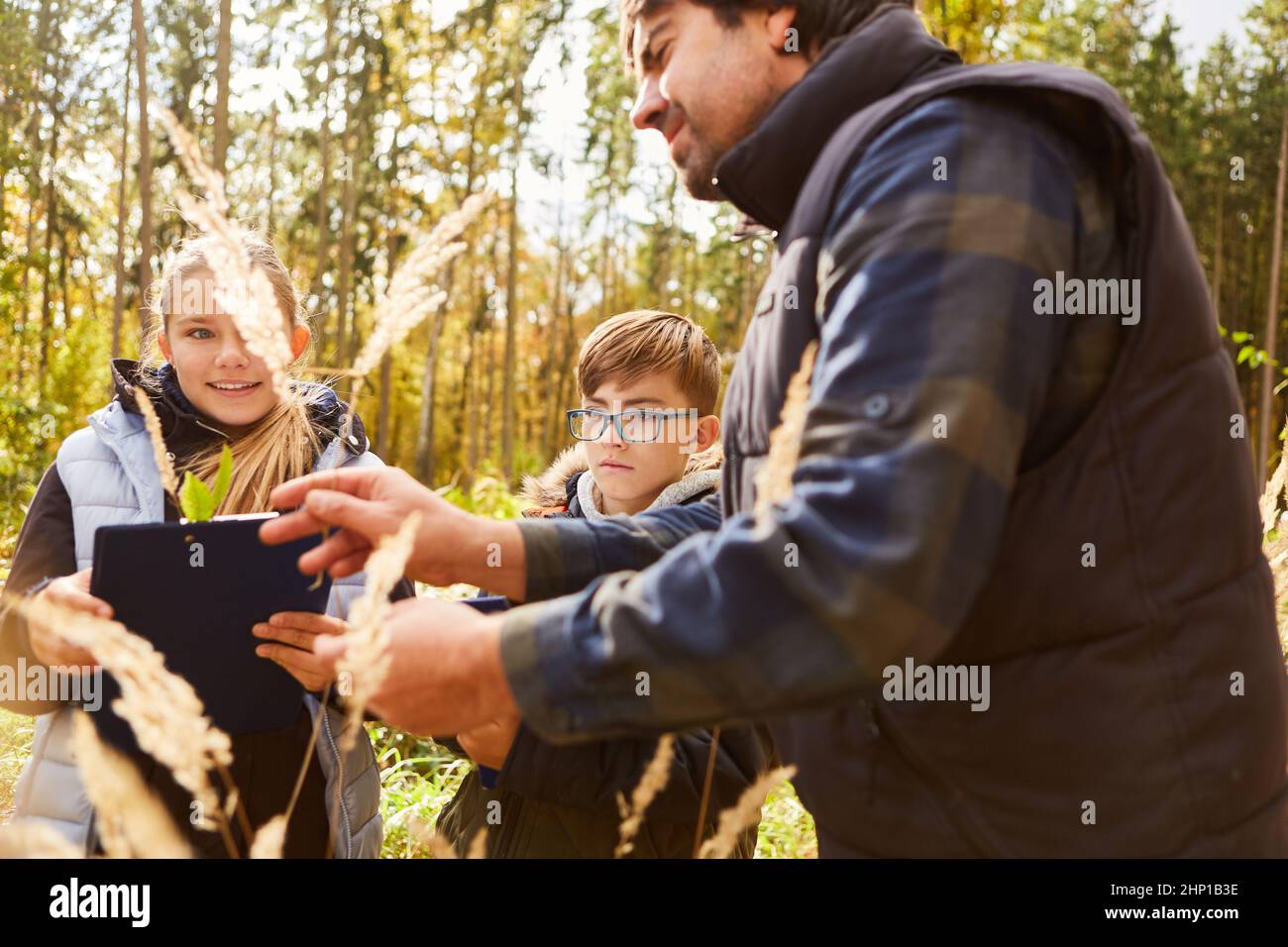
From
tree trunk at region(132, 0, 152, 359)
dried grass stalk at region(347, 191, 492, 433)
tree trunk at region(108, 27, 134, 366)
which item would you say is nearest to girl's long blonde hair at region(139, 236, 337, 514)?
dried grass stalk at region(347, 191, 492, 433)

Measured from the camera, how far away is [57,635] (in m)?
1.95

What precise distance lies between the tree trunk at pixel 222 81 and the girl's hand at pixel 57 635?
12181 mm

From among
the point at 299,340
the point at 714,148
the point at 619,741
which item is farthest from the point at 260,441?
the point at 714,148

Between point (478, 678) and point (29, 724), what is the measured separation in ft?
19.1

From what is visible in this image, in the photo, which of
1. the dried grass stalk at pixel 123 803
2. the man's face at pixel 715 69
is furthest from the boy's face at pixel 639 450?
the dried grass stalk at pixel 123 803

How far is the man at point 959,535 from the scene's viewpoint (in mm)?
1000

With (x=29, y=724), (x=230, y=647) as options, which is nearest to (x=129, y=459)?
(x=230, y=647)

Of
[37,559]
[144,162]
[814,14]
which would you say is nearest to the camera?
[814,14]

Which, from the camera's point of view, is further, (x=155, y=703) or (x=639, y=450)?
(x=639, y=450)

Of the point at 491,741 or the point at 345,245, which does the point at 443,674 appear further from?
the point at 345,245

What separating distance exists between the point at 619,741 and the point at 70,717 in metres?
1.34

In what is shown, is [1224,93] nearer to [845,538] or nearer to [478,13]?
[478,13]

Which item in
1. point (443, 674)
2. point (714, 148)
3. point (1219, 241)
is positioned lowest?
point (443, 674)

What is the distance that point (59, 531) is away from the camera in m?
2.68
